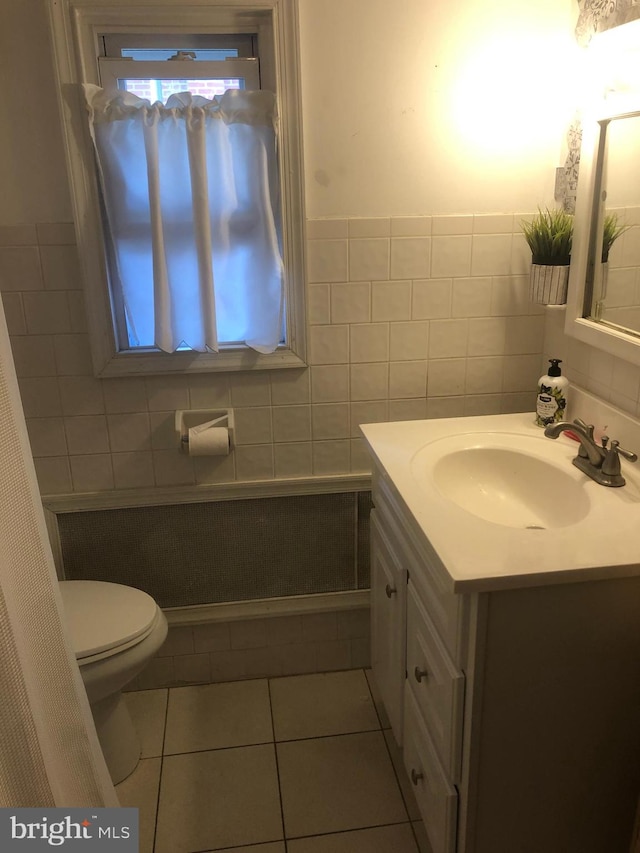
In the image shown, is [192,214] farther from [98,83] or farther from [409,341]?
[409,341]

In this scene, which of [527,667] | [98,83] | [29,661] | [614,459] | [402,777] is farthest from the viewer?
[402,777]

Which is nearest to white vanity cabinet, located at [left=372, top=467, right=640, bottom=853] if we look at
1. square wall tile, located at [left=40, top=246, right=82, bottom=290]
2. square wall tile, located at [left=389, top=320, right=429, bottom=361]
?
square wall tile, located at [left=389, top=320, right=429, bottom=361]

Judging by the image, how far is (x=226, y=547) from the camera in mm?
2230

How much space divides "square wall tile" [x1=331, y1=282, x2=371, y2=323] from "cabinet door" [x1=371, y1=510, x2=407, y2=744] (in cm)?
55

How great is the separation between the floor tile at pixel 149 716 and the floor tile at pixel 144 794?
0.16 ft

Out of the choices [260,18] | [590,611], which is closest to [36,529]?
[590,611]

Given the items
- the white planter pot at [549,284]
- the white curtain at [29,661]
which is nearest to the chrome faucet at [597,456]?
the white planter pot at [549,284]

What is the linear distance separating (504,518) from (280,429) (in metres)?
0.74

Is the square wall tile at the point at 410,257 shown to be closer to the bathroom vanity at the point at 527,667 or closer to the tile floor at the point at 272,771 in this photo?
the bathroom vanity at the point at 527,667

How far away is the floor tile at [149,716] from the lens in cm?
209

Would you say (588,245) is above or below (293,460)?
above

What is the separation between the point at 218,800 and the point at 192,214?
60.5 inches

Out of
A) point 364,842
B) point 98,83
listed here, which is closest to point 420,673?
point 364,842

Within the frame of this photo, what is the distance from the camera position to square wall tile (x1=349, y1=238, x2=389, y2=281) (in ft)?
6.51
